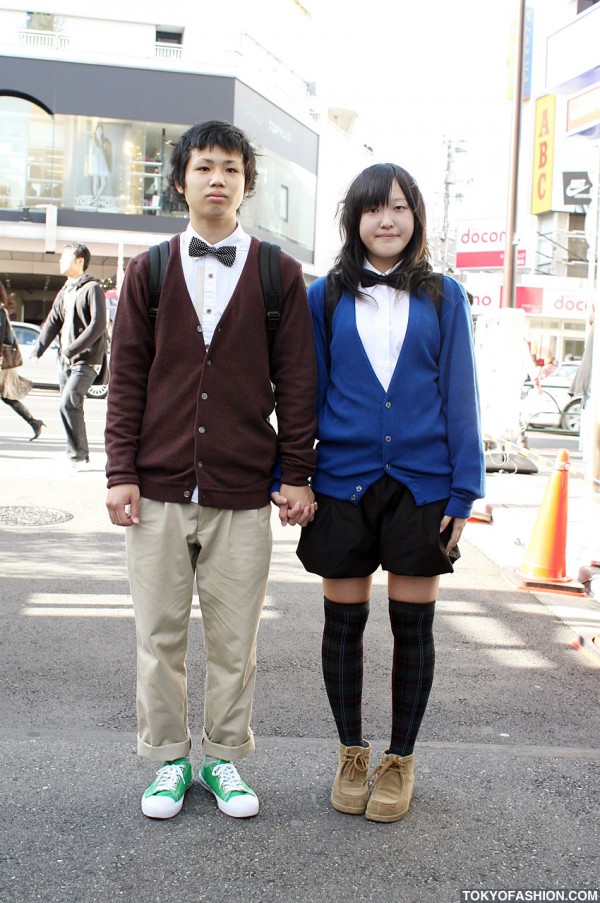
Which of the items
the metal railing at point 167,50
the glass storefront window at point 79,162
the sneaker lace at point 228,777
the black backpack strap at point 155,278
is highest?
the metal railing at point 167,50

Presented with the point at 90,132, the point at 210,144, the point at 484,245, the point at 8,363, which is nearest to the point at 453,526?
the point at 210,144

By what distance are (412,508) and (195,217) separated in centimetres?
107

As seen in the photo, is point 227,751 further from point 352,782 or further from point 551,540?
point 551,540

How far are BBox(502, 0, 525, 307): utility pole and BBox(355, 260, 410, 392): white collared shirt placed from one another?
454 inches

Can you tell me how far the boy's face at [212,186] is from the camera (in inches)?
108

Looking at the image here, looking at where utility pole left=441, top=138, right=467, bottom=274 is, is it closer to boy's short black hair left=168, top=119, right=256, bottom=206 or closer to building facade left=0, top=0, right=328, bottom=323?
building facade left=0, top=0, right=328, bottom=323

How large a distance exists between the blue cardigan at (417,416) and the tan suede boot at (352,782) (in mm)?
809

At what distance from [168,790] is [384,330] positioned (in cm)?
151

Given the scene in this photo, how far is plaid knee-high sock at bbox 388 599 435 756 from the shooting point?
289cm

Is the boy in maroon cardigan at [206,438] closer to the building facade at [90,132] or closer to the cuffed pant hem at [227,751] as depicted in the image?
the cuffed pant hem at [227,751]

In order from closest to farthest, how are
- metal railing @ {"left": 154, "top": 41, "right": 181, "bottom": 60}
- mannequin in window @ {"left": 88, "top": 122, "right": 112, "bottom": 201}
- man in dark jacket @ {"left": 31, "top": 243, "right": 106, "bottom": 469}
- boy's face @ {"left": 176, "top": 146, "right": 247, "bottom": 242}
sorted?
boy's face @ {"left": 176, "top": 146, "right": 247, "bottom": 242}
man in dark jacket @ {"left": 31, "top": 243, "right": 106, "bottom": 469}
mannequin in window @ {"left": 88, "top": 122, "right": 112, "bottom": 201}
metal railing @ {"left": 154, "top": 41, "right": 181, "bottom": 60}

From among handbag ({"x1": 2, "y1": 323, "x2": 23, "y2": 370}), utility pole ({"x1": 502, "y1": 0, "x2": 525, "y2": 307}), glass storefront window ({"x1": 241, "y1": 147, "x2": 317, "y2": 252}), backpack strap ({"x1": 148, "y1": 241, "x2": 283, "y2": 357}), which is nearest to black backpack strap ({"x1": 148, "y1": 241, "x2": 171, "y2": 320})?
backpack strap ({"x1": 148, "y1": 241, "x2": 283, "y2": 357})

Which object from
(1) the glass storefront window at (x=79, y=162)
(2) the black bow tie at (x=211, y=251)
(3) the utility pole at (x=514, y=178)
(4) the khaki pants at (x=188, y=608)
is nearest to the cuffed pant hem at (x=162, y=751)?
(4) the khaki pants at (x=188, y=608)

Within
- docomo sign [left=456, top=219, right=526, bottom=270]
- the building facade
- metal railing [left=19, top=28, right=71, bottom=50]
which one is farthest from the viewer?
metal railing [left=19, top=28, right=71, bottom=50]
